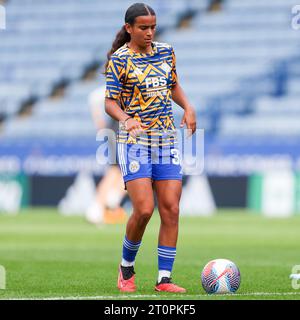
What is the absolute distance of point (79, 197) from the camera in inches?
891

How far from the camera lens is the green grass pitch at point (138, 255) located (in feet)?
24.8

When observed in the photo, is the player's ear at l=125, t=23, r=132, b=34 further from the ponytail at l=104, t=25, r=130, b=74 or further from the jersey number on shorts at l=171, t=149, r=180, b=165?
the jersey number on shorts at l=171, t=149, r=180, b=165

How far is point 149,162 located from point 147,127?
265mm

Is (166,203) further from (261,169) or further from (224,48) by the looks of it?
(224,48)

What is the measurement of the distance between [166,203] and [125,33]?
4.48 ft

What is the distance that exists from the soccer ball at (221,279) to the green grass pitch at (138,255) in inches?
4.7

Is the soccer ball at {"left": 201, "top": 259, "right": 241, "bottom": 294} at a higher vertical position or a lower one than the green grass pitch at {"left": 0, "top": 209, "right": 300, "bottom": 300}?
higher

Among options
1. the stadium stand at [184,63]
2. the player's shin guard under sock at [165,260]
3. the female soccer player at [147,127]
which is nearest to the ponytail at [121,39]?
the female soccer player at [147,127]

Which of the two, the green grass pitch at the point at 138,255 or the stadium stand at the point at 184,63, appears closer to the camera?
the green grass pitch at the point at 138,255

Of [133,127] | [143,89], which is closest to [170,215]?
[133,127]

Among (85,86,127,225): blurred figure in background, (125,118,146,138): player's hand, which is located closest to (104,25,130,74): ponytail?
(125,118,146,138): player's hand

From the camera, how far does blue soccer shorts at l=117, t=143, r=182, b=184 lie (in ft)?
24.6

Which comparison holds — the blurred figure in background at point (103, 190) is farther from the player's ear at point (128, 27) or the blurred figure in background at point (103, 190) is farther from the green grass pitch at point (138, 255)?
the player's ear at point (128, 27)

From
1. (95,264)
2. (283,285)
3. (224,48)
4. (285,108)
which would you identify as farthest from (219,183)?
(283,285)
